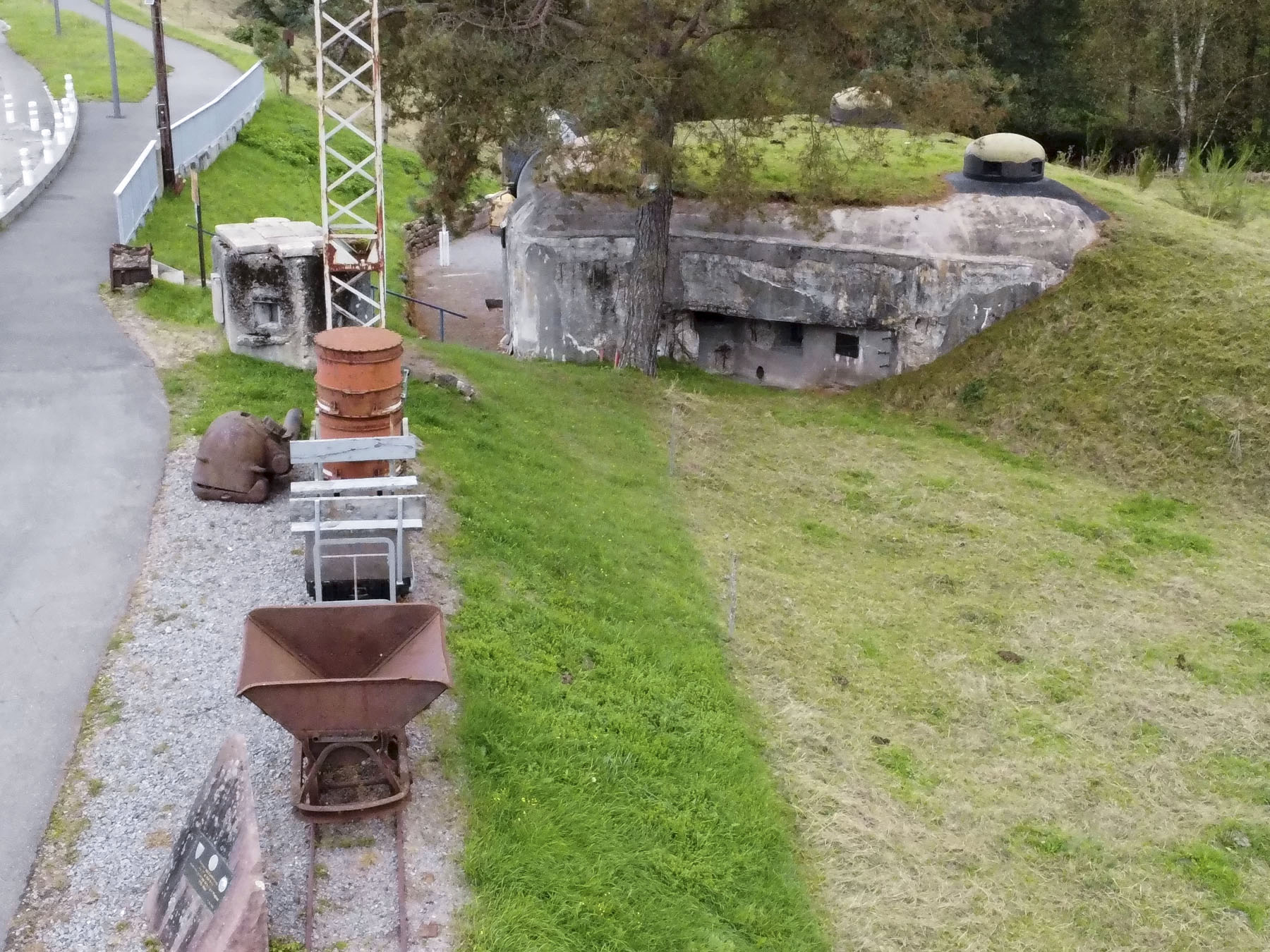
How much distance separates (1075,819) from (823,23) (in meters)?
12.2

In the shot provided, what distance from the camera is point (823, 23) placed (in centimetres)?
1792

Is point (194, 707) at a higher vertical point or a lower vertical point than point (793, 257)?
lower

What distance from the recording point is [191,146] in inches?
1050

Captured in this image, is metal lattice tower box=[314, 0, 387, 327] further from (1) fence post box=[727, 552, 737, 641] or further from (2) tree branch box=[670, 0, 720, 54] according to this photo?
(1) fence post box=[727, 552, 737, 641]

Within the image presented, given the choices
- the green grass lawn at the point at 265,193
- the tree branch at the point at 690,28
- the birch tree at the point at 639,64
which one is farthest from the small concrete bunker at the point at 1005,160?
the green grass lawn at the point at 265,193

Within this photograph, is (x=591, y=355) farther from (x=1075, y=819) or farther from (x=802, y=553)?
(x=1075, y=819)

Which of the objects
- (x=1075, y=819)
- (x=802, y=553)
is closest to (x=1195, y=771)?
(x=1075, y=819)

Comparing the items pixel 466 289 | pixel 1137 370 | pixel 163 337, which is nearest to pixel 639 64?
pixel 163 337

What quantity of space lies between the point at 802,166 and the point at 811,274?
2887 mm

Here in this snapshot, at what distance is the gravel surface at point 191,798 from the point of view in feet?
24.4

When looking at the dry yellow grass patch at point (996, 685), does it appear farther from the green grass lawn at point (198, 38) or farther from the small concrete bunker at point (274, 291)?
the green grass lawn at point (198, 38)

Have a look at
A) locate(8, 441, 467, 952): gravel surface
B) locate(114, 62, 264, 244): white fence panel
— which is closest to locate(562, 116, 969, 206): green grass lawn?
locate(114, 62, 264, 244): white fence panel

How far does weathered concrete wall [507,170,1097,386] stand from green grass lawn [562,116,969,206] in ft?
1.57

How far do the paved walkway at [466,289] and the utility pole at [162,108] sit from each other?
5.40 m
